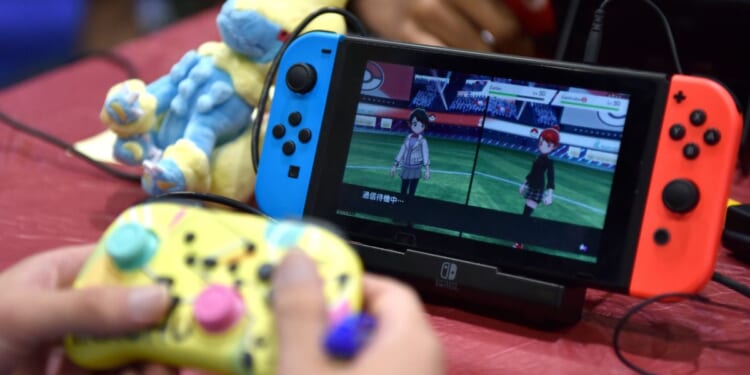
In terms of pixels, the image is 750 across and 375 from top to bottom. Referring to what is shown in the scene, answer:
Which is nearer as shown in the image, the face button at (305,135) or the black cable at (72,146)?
the face button at (305,135)

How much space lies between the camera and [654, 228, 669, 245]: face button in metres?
0.57

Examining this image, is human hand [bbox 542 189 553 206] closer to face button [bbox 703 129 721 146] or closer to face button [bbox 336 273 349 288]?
face button [bbox 703 129 721 146]

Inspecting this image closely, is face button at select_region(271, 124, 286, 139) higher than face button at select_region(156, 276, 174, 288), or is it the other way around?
face button at select_region(271, 124, 286, 139)

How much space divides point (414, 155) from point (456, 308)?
0.40ft

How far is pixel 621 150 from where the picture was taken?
1.90ft

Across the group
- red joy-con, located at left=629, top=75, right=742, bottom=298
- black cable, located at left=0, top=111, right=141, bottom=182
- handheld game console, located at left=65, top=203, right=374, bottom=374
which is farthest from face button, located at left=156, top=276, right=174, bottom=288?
black cable, located at left=0, top=111, right=141, bottom=182

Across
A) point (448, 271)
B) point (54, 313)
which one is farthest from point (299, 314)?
point (448, 271)

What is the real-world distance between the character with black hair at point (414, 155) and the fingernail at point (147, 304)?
0.83 feet

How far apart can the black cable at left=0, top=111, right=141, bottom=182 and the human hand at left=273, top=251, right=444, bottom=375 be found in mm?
493

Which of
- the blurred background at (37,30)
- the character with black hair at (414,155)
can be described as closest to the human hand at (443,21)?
the character with black hair at (414,155)

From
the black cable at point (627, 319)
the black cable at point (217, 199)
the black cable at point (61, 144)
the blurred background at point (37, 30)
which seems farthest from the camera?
the blurred background at point (37, 30)

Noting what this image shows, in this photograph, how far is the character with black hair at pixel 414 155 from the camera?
2.08 feet

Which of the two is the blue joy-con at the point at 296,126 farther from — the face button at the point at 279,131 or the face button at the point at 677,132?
the face button at the point at 677,132

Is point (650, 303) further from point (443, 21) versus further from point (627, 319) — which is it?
point (443, 21)
